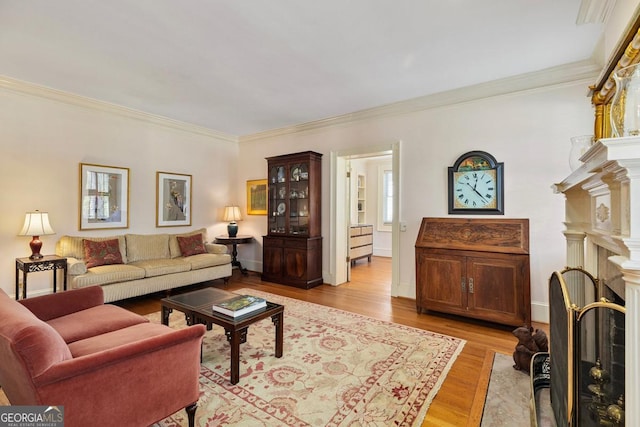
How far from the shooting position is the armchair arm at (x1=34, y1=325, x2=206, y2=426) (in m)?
1.25

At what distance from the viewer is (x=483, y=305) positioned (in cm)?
317

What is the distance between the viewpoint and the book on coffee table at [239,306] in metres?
2.27

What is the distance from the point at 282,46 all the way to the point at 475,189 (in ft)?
9.05

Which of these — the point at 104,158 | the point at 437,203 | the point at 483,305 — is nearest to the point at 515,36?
the point at 437,203

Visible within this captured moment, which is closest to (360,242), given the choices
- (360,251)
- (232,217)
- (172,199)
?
(360,251)

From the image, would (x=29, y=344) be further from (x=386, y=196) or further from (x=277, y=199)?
(x=386, y=196)

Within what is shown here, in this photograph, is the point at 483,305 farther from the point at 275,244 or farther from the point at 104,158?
the point at 104,158

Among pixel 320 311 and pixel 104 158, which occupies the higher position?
pixel 104 158

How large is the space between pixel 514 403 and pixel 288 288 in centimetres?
339

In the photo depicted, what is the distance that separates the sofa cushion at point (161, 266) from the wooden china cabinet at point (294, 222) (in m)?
1.42

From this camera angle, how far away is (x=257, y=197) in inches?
234

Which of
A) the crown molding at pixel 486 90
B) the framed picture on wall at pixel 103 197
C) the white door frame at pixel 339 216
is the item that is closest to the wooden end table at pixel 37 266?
the framed picture on wall at pixel 103 197

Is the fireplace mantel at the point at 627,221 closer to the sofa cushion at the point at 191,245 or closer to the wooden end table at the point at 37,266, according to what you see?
the wooden end table at the point at 37,266

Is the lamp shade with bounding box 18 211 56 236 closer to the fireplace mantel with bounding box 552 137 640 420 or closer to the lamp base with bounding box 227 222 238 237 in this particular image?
the lamp base with bounding box 227 222 238 237
